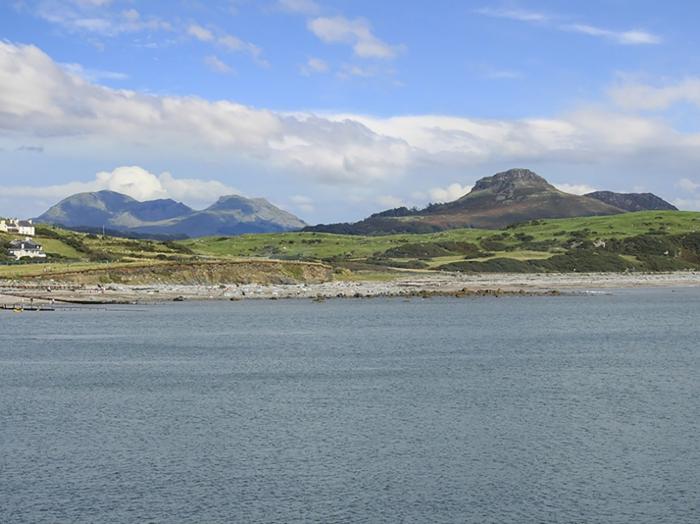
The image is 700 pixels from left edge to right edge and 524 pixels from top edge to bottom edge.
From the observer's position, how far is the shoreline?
116 metres

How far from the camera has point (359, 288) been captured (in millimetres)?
136500

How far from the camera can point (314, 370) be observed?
5853 centimetres

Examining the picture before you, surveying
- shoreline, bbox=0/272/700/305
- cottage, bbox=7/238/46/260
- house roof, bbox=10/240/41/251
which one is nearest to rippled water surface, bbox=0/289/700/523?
shoreline, bbox=0/272/700/305

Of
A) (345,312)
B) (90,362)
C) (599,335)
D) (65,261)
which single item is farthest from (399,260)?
(90,362)

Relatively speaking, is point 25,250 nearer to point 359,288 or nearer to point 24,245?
point 24,245

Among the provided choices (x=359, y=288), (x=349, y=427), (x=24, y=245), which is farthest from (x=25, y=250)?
(x=349, y=427)

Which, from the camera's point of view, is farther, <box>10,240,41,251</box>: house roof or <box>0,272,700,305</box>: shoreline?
<box>10,240,41,251</box>: house roof

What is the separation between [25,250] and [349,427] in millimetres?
132660

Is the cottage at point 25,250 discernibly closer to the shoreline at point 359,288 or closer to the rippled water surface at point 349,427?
the shoreline at point 359,288

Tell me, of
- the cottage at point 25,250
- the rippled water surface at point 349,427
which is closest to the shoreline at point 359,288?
the cottage at point 25,250

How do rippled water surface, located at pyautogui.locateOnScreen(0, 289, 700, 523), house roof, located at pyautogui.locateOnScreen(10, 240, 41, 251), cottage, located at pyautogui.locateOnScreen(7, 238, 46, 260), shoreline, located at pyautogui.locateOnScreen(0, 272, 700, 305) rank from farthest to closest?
house roof, located at pyautogui.locateOnScreen(10, 240, 41, 251), cottage, located at pyautogui.locateOnScreen(7, 238, 46, 260), shoreline, located at pyautogui.locateOnScreen(0, 272, 700, 305), rippled water surface, located at pyautogui.locateOnScreen(0, 289, 700, 523)

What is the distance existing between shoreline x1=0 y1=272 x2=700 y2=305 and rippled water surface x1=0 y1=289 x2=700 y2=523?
1452 inches

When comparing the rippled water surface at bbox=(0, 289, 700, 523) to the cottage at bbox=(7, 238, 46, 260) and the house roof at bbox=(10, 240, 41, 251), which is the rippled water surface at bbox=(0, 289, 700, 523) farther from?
the house roof at bbox=(10, 240, 41, 251)

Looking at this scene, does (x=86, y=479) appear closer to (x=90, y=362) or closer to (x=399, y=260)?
(x=90, y=362)
